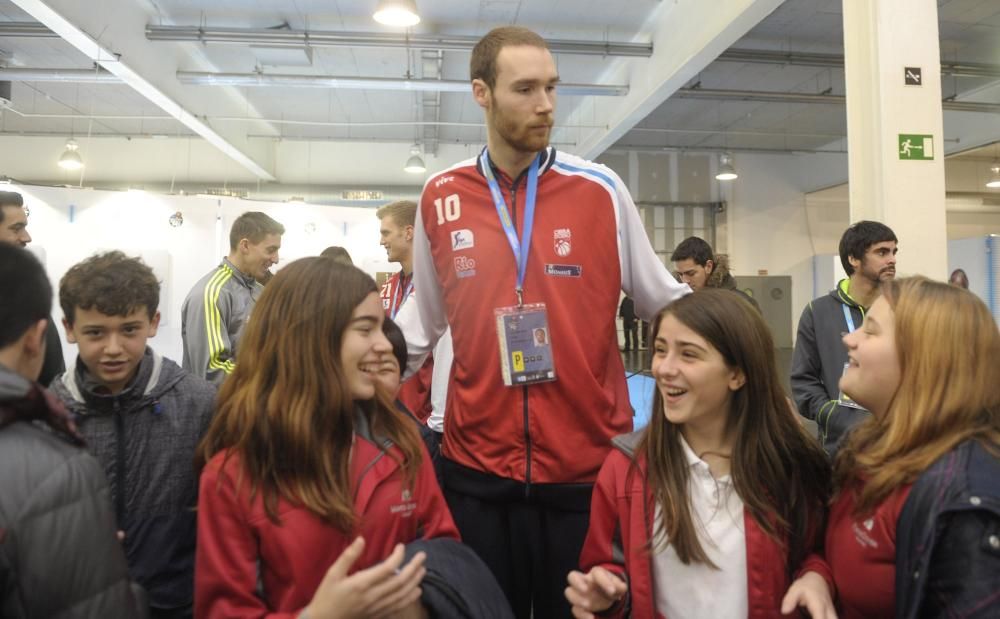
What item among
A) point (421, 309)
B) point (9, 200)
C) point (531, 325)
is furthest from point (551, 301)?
point (9, 200)

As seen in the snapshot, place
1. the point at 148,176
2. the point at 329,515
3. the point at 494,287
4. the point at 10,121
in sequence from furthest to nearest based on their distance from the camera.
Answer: the point at 148,176 → the point at 10,121 → the point at 494,287 → the point at 329,515

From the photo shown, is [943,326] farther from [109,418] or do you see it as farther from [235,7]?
[235,7]

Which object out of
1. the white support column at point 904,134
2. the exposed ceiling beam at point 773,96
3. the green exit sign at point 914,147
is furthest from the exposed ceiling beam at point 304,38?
the green exit sign at point 914,147

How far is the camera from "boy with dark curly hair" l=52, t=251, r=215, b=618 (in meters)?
1.46

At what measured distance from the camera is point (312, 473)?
45.4 inches

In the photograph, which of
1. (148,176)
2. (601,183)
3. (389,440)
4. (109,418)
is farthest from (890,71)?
(148,176)

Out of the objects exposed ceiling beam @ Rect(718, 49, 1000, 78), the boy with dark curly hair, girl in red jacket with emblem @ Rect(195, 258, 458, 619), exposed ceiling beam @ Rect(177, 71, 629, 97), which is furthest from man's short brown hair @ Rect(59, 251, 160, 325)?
exposed ceiling beam @ Rect(718, 49, 1000, 78)

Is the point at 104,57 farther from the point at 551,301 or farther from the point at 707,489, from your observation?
the point at 707,489

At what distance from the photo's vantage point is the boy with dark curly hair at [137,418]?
146cm

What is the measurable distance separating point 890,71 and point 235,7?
6.56 m

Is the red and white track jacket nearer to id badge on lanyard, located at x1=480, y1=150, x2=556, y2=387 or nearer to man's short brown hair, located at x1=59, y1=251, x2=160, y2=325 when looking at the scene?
id badge on lanyard, located at x1=480, y1=150, x2=556, y2=387

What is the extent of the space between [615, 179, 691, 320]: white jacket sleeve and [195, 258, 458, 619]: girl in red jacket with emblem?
1.90ft

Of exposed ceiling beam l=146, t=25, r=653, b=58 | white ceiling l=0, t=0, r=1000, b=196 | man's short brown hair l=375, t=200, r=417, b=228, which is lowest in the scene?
man's short brown hair l=375, t=200, r=417, b=228

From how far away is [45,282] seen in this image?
1.00m
